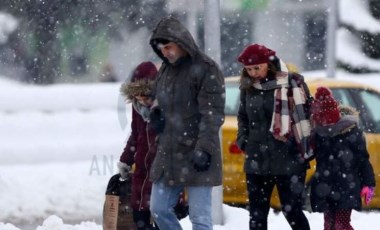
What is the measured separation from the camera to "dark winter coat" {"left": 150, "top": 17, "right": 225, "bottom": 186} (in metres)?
6.16

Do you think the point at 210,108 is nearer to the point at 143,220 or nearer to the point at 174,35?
the point at 174,35

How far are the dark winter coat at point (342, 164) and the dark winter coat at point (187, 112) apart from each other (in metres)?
0.93

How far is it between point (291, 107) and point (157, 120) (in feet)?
3.17

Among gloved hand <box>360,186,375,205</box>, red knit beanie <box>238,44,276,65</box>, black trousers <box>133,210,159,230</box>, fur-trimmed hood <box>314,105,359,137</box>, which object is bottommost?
black trousers <box>133,210,159,230</box>

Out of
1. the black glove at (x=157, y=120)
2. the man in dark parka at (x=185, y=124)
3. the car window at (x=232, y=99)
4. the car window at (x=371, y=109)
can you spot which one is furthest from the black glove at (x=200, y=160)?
the car window at (x=371, y=109)

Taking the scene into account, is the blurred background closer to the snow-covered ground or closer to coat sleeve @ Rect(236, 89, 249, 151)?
the snow-covered ground

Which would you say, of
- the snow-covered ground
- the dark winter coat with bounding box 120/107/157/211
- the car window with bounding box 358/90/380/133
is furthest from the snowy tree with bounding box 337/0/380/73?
the dark winter coat with bounding box 120/107/157/211

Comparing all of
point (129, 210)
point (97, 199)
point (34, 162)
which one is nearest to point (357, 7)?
point (34, 162)

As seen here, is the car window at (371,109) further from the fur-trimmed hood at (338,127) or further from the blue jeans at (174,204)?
the blue jeans at (174,204)

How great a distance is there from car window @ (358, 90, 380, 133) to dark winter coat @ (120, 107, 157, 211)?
10.7 ft

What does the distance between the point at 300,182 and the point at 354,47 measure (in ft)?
73.8

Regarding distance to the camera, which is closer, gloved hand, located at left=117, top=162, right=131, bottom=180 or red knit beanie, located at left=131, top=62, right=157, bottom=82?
red knit beanie, located at left=131, top=62, right=157, bottom=82

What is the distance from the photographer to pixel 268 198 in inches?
271

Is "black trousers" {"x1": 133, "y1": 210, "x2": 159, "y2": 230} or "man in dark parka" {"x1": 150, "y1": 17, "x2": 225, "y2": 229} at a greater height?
"man in dark parka" {"x1": 150, "y1": 17, "x2": 225, "y2": 229}
